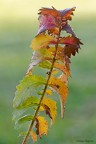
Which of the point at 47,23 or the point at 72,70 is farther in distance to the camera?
the point at 72,70

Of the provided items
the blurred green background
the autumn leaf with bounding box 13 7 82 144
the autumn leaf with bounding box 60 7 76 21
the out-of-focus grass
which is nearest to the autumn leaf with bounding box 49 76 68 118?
the autumn leaf with bounding box 13 7 82 144

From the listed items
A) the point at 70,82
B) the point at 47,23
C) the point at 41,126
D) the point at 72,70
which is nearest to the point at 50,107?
the point at 41,126

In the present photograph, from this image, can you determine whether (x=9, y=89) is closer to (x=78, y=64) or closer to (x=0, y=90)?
(x=0, y=90)

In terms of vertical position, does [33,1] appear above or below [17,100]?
above

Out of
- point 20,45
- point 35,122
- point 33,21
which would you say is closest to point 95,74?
point 20,45

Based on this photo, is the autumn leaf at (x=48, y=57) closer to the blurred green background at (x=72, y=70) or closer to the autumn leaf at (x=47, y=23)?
the autumn leaf at (x=47, y=23)

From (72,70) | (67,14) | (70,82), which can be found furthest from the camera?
(72,70)

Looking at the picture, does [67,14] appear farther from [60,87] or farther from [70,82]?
[70,82]
